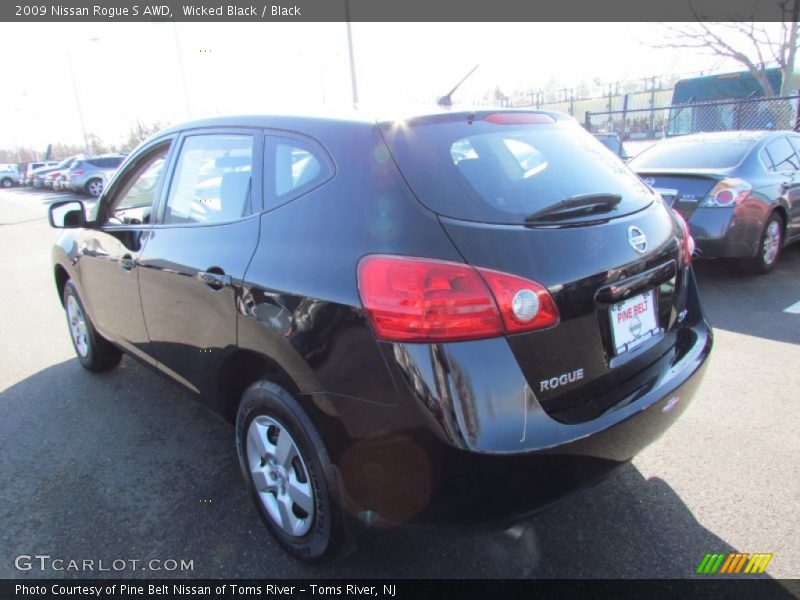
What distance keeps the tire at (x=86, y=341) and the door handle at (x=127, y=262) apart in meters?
1.05

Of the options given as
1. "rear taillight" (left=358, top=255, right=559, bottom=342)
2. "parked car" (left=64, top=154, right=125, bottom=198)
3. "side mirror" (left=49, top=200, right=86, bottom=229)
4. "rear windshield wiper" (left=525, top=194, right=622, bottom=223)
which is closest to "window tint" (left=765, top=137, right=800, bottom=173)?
"rear windshield wiper" (left=525, top=194, right=622, bottom=223)

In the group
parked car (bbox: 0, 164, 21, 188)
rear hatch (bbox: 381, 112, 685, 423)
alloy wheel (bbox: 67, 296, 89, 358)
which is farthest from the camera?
parked car (bbox: 0, 164, 21, 188)

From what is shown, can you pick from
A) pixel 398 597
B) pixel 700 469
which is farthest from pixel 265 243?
pixel 700 469

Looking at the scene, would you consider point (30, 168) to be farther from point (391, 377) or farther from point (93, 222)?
point (391, 377)

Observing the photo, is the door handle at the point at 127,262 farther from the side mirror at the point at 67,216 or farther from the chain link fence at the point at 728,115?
the chain link fence at the point at 728,115

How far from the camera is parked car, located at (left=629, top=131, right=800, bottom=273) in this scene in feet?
18.3

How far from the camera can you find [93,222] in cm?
355

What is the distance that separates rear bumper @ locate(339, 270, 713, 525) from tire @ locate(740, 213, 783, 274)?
16.2 feet

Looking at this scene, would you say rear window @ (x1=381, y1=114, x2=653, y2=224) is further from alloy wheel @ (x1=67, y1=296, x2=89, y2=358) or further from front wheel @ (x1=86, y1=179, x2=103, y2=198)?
front wheel @ (x1=86, y1=179, x2=103, y2=198)

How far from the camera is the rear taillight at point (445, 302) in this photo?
171cm

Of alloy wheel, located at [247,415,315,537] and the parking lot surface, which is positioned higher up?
alloy wheel, located at [247,415,315,537]

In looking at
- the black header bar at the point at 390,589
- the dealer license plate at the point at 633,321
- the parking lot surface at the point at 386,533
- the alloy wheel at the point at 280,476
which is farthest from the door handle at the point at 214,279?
the dealer license plate at the point at 633,321

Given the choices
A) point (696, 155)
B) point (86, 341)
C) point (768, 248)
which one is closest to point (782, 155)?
point (696, 155)

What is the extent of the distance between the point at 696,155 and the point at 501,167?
A: 16.6 ft
